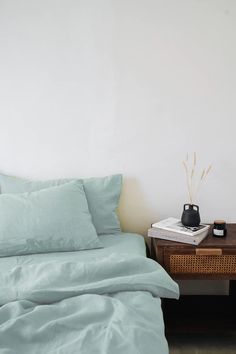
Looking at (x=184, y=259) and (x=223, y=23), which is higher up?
(x=223, y=23)

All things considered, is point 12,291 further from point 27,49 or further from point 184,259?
point 27,49

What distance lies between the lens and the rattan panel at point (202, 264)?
1916 millimetres

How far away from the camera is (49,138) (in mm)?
2344

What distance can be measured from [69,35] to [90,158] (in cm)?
83

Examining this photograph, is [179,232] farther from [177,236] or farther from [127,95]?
[127,95]

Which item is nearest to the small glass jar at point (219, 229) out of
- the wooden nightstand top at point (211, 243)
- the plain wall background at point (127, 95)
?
the wooden nightstand top at point (211, 243)

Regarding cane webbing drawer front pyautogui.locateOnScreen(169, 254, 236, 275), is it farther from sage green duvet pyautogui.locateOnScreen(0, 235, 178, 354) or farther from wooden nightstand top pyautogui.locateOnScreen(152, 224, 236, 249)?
sage green duvet pyautogui.locateOnScreen(0, 235, 178, 354)

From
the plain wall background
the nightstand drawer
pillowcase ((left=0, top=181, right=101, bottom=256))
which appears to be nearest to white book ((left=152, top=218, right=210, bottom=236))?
the nightstand drawer

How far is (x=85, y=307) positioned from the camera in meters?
1.26

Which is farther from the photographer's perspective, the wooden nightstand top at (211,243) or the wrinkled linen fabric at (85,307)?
the wooden nightstand top at (211,243)

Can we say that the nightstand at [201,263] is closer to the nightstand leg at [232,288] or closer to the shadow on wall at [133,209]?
the nightstand leg at [232,288]

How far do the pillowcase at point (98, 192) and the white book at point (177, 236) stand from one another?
0.31 m

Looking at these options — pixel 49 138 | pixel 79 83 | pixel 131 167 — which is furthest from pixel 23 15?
pixel 131 167

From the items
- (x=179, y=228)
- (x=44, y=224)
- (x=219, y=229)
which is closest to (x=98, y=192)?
(x=44, y=224)
